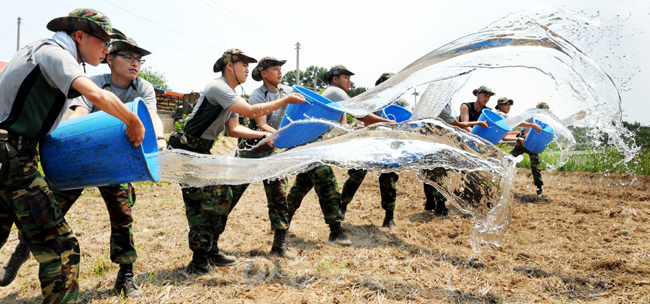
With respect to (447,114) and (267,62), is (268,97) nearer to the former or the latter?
(267,62)

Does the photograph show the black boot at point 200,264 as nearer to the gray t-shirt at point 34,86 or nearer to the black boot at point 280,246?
the black boot at point 280,246

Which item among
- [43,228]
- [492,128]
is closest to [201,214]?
[43,228]

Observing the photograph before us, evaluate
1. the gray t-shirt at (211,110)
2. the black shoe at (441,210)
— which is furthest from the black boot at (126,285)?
the black shoe at (441,210)

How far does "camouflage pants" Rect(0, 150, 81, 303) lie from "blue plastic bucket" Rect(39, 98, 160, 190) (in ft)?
0.39

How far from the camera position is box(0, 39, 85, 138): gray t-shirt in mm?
1840

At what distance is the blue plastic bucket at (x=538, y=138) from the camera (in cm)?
620

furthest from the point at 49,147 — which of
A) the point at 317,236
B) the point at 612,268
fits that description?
the point at 612,268

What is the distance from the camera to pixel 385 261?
3404 millimetres

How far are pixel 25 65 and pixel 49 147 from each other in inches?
18.2

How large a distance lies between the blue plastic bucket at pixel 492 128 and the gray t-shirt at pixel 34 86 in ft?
16.0

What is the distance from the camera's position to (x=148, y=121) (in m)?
2.39

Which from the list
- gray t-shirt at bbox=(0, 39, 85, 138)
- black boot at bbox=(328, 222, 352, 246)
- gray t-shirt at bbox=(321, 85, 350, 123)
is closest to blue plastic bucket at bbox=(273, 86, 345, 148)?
gray t-shirt at bbox=(321, 85, 350, 123)

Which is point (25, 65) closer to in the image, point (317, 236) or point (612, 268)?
point (317, 236)

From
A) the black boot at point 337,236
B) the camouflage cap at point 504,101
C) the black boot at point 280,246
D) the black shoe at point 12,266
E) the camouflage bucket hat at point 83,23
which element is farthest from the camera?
the camouflage cap at point 504,101
